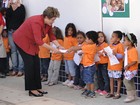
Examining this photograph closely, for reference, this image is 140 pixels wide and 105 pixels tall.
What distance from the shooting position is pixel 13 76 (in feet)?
29.8

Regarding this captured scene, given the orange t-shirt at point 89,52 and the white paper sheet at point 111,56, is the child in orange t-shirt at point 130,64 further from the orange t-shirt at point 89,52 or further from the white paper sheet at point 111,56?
the orange t-shirt at point 89,52

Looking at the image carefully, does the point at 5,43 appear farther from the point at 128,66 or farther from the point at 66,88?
the point at 128,66

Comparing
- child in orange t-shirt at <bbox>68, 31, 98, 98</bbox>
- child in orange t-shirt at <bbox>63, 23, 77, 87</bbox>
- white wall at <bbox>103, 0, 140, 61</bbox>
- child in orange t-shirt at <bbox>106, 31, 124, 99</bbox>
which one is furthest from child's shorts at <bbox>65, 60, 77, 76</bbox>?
child in orange t-shirt at <bbox>106, 31, 124, 99</bbox>

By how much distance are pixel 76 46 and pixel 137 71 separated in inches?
50.6

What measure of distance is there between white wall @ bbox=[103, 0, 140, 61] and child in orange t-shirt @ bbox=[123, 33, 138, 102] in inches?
14.5

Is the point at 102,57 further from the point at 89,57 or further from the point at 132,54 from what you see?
the point at 132,54

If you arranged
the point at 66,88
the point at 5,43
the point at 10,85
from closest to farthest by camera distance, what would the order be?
1. the point at 66,88
2. the point at 10,85
3. the point at 5,43

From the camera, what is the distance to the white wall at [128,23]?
6.47 meters

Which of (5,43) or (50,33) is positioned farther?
(5,43)

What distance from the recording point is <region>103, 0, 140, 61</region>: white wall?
647cm

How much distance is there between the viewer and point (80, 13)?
756 centimetres

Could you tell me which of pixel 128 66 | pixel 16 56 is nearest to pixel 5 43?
pixel 16 56

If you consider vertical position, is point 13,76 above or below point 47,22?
below

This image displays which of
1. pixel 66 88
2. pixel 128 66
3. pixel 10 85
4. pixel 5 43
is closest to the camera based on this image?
pixel 128 66
